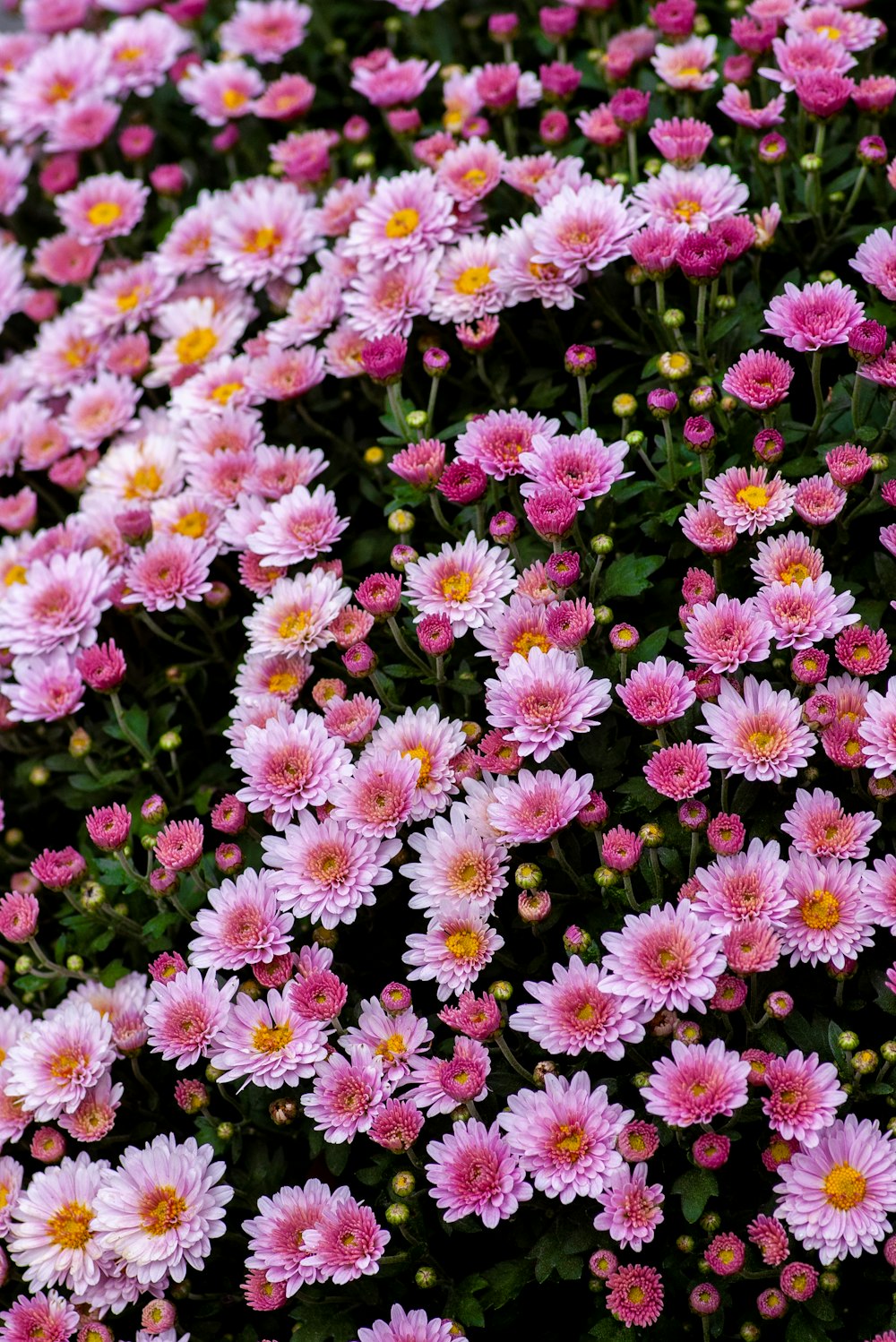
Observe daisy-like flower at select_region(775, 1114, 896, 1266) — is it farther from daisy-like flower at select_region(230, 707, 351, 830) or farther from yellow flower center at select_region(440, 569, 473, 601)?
yellow flower center at select_region(440, 569, 473, 601)

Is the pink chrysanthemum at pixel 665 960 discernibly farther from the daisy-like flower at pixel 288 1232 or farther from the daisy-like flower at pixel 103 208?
the daisy-like flower at pixel 103 208

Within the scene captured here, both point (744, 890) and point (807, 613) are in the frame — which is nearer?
point (744, 890)

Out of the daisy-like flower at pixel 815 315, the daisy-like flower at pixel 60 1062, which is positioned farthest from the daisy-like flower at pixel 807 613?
the daisy-like flower at pixel 60 1062

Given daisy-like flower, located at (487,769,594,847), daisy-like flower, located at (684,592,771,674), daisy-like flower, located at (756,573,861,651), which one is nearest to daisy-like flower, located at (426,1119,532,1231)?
daisy-like flower, located at (487,769,594,847)

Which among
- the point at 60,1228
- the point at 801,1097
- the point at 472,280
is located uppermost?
the point at 472,280

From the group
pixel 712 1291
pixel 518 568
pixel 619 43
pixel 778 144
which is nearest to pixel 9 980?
pixel 518 568

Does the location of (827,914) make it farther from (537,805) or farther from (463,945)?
(463,945)

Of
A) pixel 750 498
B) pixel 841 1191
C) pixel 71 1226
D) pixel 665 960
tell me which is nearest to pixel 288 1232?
pixel 71 1226
